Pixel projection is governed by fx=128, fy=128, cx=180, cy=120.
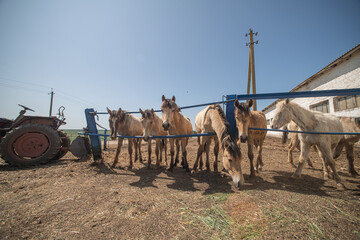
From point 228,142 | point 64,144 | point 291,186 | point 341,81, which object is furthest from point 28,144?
point 341,81

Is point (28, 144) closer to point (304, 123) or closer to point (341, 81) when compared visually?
point (304, 123)

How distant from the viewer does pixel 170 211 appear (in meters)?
2.18

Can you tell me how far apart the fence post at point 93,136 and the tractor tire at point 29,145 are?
1.48m

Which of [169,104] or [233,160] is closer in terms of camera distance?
[233,160]

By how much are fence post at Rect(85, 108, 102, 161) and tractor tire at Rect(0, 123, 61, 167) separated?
148 centimetres

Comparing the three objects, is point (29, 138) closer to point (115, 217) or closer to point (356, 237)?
point (115, 217)

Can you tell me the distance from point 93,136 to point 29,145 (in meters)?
2.52

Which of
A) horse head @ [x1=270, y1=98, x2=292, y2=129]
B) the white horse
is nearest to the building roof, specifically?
the white horse

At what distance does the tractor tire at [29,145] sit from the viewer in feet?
16.1

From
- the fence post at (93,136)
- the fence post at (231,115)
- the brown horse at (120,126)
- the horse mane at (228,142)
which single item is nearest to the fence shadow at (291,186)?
the horse mane at (228,142)

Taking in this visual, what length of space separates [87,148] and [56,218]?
16.2 ft

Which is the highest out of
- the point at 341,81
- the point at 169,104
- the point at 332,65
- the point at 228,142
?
the point at 332,65

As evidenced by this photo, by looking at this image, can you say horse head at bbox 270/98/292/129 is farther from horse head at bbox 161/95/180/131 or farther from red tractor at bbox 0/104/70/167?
red tractor at bbox 0/104/70/167

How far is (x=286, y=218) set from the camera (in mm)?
1916
